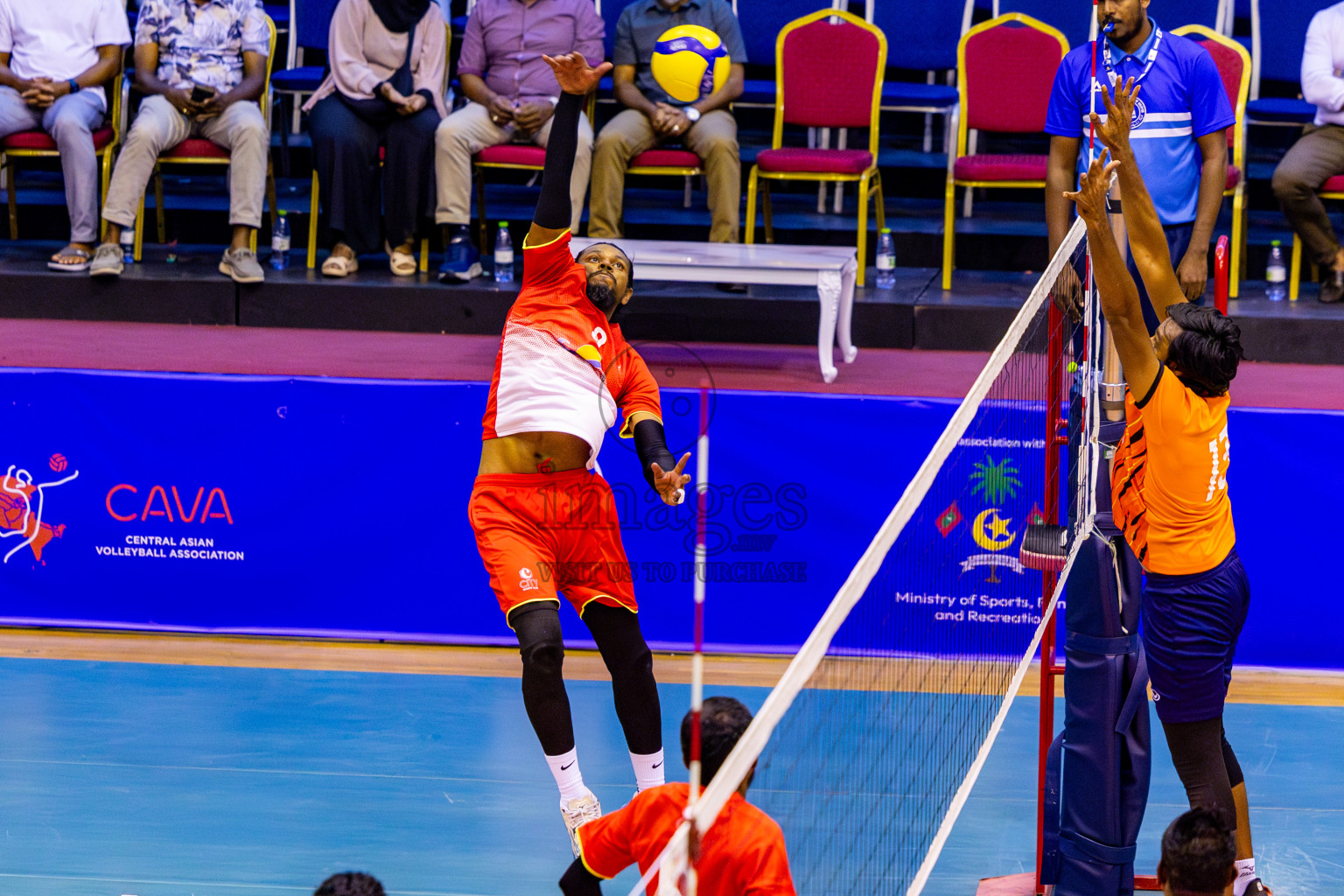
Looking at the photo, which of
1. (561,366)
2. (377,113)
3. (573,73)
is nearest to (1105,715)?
(561,366)

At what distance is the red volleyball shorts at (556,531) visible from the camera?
181 inches

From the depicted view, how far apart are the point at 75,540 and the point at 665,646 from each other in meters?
2.89

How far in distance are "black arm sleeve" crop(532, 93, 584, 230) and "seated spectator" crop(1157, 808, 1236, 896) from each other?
261cm

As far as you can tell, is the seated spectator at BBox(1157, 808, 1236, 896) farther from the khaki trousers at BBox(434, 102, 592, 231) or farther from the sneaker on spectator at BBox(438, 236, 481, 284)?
the sneaker on spectator at BBox(438, 236, 481, 284)

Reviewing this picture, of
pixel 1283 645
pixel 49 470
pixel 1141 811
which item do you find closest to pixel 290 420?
pixel 49 470

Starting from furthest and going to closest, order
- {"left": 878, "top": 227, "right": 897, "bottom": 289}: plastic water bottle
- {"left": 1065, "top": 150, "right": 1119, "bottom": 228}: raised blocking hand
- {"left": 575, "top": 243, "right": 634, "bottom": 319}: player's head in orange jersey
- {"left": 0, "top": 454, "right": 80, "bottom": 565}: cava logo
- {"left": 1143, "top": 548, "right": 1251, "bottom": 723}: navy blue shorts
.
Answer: {"left": 878, "top": 227, "right": 897, "bottom": 289}: plastic water bottle, {"left": 0, "top": 454, "right": 80, "bottom": 565}: cava logo, {"left": 575, "top": 243, "right": 634, "bottom": 319}: player's head in orange jersey, {"left": 1143, "top": 548, "right": 1251, "bottom": 723}: navy blue shorts, {"left": 1065, "top": 150, "right": 1119, "bottom": 228}: raised blocking hand

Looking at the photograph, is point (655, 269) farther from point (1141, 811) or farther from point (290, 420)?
point (1141, 811)

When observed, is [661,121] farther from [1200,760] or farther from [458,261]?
[1200,760]

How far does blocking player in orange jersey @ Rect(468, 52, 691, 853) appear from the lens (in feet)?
14.7

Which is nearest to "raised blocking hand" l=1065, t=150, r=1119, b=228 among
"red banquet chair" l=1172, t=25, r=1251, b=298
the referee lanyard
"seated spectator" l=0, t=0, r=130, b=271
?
the referee lanyard

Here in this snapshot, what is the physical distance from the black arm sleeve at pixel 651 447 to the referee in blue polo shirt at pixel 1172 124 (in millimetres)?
2416

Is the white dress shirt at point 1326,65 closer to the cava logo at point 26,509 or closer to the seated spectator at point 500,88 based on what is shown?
the seated spectator at point 500,88

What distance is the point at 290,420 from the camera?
22.2 ft

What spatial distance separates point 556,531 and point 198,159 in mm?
5942
